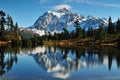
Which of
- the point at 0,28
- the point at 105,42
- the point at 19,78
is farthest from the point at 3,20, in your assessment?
the point at 19,78

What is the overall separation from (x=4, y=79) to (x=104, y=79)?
12900 millimetres

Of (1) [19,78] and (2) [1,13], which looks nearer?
(1) [19,78]

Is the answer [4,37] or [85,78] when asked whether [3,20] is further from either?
[85,78]

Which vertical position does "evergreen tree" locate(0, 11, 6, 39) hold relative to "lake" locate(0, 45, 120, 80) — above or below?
above

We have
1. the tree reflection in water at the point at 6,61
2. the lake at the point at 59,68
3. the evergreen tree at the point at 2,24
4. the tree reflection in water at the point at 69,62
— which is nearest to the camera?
the lake at the point at 59,68

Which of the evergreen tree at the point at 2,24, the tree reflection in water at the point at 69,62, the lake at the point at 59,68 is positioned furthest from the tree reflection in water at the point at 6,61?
the evergreen tree at the point at 2,24

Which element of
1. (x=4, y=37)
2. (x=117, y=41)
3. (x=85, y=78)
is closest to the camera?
(x=85, y=78)

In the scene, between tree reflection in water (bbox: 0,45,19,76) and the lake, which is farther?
tree reflection in water (bbox: 0,45,19,76)

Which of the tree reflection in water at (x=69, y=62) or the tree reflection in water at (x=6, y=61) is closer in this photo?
the tree reflection in water at (x=6, y=61)

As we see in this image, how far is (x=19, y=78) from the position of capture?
3591 centimetres

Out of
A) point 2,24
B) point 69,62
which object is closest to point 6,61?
point 69,62

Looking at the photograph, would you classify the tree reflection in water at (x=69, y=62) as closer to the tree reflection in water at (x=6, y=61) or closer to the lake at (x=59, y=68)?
the lake at (x=59, y=68)

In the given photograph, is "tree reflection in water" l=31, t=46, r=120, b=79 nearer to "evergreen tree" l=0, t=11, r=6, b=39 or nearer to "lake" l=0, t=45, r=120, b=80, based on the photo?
"lake" l=0, t=45, r=120, b=80

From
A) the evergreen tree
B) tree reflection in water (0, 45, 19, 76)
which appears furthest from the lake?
the evergreen tree
